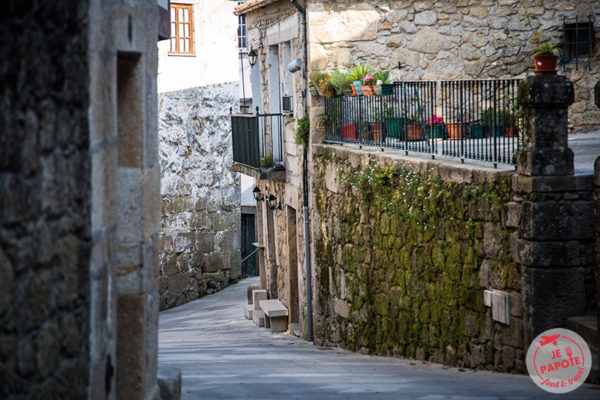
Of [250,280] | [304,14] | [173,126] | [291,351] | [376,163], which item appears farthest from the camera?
[250,280]

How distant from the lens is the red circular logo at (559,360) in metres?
5.63

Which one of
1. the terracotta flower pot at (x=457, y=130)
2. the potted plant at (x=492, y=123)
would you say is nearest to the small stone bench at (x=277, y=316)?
the terracotta flower pot at (x=457, y=130)

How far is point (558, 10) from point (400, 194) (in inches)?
197

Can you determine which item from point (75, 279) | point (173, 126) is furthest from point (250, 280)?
point (75, 279)

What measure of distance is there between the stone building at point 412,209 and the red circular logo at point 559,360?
0.10m

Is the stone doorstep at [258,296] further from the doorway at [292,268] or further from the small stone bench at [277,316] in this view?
the doorway at [292,268]

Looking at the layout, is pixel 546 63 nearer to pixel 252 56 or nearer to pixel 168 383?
pixel 168 383

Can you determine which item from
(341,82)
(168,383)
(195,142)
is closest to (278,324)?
(341,82)

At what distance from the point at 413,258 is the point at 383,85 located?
2504 mm

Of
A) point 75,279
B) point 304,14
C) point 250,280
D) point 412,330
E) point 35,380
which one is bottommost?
point 250,280

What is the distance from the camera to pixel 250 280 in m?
20.1

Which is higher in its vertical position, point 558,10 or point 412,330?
point 558,10

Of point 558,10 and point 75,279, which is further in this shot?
point 558,10

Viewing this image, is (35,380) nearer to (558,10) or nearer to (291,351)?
(291,351)
